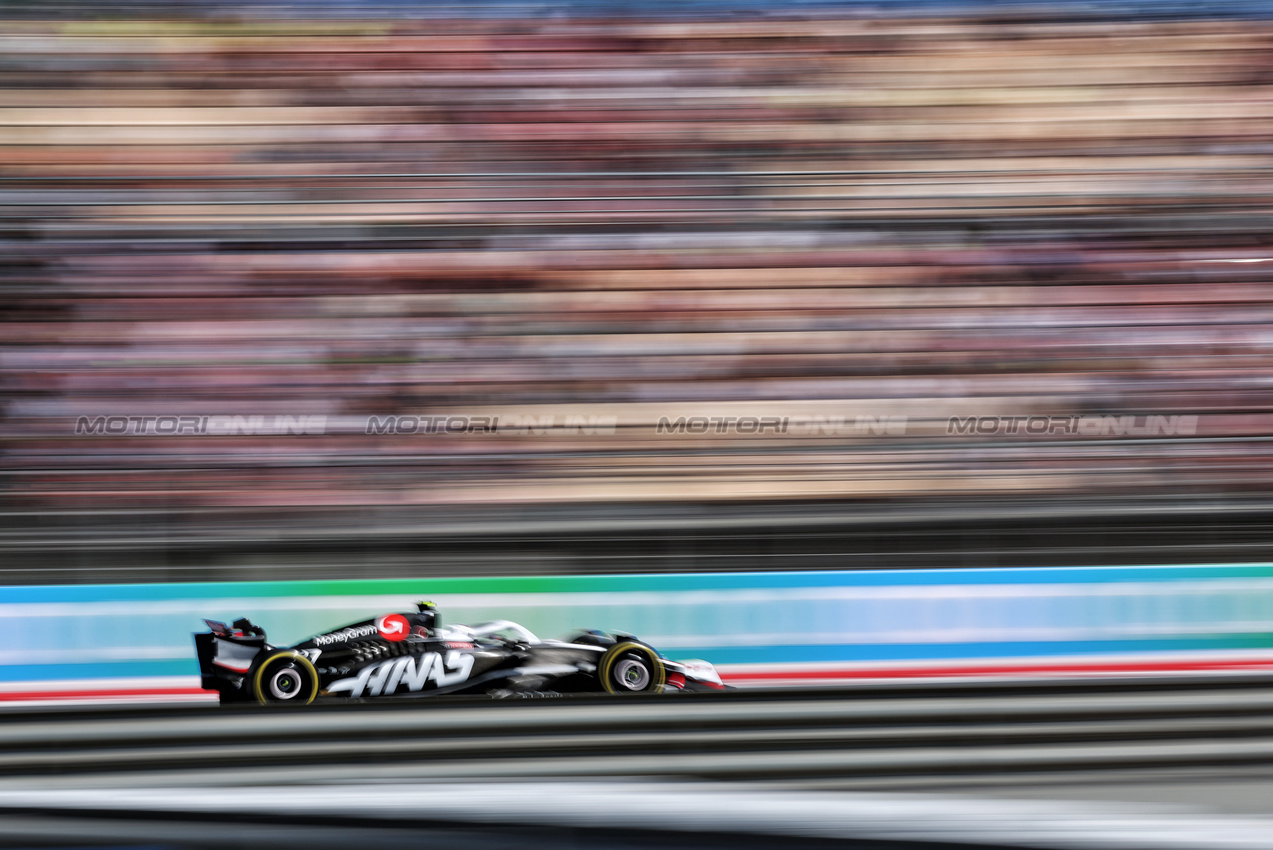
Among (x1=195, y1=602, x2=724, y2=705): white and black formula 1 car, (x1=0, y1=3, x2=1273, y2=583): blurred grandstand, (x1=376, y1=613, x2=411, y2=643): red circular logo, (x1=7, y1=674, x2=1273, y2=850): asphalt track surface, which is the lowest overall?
(x1=7, y1=674, x2=1273, y2=850): asphalt track surface

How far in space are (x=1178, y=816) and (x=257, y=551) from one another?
265 cm

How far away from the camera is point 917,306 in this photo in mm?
3404

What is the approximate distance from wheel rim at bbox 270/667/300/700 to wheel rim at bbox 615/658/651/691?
0.95 metres

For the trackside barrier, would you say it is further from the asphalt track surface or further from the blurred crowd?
the blurred crowd

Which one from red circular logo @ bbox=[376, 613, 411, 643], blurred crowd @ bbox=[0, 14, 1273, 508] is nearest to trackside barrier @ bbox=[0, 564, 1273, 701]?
red circular logo @ bbox=[376, 613, 411, 643]

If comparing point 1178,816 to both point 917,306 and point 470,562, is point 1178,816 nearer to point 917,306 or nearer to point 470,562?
point 917,306

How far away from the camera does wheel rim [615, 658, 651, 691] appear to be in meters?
3.10

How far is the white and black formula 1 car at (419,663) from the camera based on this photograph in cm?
305

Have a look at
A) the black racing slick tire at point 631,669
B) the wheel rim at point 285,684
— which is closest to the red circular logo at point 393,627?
the wheel rim at point 285,684

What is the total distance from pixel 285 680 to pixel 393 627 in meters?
0.35

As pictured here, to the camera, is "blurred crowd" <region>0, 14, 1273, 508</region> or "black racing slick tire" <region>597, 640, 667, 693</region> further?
"blurred crowd" <region>0, 14, 1273, 508</region>

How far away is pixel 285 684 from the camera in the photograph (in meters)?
3.04

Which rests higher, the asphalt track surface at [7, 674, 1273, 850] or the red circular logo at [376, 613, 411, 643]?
the red circular logo at [376, 613, 411, 643]

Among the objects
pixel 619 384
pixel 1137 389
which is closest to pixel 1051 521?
pixel 1137 389
